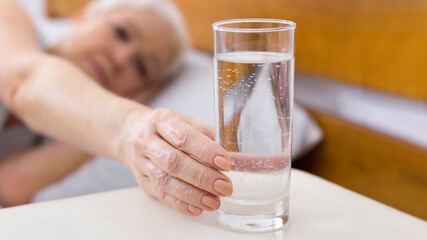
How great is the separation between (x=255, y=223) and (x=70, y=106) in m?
0.54

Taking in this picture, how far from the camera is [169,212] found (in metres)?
0.69

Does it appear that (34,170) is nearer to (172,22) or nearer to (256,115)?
(172,22)

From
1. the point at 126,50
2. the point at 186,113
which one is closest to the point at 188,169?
the point at 186,113

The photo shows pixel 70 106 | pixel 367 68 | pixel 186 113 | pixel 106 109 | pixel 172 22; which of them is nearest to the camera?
pixel 106 109

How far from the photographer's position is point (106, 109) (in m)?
0.88

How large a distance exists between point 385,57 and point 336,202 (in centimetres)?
50

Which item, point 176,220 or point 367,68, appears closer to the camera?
point 176,220

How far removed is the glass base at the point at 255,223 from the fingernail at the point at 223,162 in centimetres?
6

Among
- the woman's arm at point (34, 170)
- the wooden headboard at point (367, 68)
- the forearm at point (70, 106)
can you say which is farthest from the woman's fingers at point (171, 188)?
the woman's arm at point (34, 170)

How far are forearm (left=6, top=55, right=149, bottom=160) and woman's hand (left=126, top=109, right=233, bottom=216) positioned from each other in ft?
0.32

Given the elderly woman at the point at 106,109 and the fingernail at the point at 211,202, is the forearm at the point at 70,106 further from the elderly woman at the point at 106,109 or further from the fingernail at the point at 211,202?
the fingernail at the point at 211,202

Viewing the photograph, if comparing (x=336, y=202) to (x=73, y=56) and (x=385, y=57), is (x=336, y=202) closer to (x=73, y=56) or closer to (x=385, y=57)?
(x=385, y=57)

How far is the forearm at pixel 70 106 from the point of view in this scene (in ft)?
2.79

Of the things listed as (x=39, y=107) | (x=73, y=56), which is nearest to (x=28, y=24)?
(x=73, y=56)
